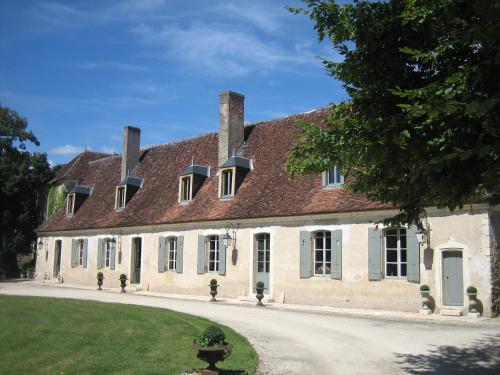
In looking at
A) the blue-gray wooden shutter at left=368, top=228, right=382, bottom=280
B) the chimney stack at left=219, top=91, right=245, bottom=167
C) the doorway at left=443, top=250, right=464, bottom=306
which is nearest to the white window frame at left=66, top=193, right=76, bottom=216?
the chimney stack at left=219, top=91, right=245, bottom=167

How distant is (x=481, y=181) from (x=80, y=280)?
25340 mm

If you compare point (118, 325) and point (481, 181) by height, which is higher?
point (481, 181)

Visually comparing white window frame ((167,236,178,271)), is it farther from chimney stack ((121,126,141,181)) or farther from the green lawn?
the green lawn

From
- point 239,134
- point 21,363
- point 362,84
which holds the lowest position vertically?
point 21,363

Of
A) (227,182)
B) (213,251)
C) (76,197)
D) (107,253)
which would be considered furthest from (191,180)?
(76,197)

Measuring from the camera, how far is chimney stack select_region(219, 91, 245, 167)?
21953 mm

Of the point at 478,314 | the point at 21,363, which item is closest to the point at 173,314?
the point at 21,363

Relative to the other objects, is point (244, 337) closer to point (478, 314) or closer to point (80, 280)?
point (478, 314)

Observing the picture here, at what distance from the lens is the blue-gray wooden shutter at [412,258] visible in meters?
14.6

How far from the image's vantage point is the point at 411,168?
546 cm

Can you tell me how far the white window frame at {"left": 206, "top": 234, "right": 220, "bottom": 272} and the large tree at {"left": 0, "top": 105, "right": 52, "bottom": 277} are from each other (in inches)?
683

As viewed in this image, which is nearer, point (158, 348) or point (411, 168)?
point (411, 168)

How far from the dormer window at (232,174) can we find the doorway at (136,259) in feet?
18.5

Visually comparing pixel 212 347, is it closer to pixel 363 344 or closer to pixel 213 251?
pixel 363 344
